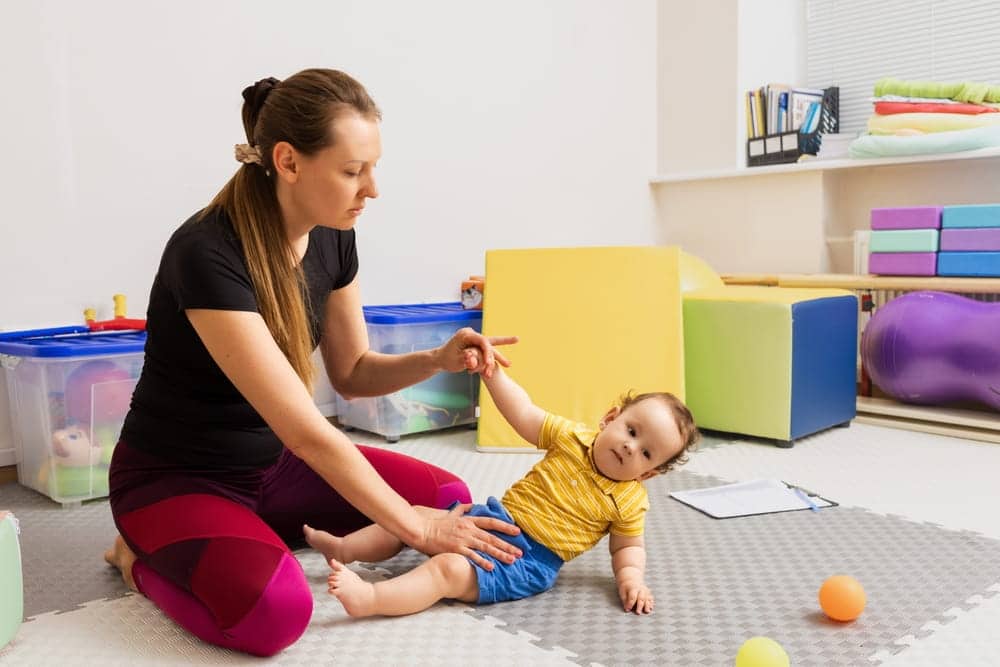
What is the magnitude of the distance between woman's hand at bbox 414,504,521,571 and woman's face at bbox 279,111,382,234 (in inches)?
19.5

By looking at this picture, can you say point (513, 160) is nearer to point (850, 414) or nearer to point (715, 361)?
point (715, 361)

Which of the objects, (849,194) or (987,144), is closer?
(987,144)

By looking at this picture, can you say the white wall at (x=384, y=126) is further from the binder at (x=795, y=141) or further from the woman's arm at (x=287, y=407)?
the woman's arm at (x=287, y=407)

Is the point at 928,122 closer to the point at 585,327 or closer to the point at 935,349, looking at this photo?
the point at 935,349

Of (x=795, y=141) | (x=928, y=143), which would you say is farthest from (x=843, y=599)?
(x=795, y=141)

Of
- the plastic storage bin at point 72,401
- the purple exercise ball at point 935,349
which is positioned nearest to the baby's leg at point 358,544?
the plastic storage bin at point 72,401

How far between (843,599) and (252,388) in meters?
0.94

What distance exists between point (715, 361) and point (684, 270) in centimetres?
37

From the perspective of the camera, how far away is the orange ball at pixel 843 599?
4.40 ft

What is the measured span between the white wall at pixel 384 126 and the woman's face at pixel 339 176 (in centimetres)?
118

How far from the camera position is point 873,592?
1.48 m

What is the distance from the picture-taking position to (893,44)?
350 centimetres

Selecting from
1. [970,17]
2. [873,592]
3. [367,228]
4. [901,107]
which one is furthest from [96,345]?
[970,17]

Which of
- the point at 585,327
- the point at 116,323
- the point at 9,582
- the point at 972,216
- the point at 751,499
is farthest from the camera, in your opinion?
the point at 972,216
